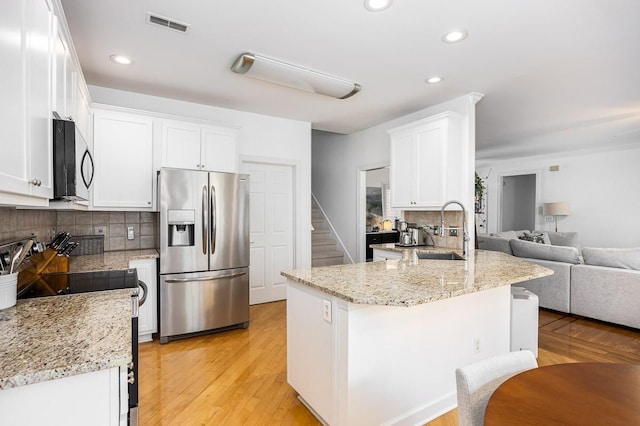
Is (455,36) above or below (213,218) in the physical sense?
above

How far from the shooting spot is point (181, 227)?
3307 mm

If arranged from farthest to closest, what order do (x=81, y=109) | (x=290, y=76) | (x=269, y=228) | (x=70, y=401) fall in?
(x=269, y=228)
(x=290, y=76)
(x=81, y=109)
(x=70, y=401)

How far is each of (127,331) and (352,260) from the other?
453 cm

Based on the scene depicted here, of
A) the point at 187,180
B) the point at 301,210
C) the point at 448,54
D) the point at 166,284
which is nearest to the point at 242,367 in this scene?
the point at 166,284

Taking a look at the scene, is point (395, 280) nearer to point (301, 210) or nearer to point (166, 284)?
point (166, 284)

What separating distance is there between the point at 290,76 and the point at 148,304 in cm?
258

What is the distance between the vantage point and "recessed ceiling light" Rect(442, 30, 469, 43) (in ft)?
7.63

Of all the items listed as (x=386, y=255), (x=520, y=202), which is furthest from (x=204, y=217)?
(x=520, y=202)

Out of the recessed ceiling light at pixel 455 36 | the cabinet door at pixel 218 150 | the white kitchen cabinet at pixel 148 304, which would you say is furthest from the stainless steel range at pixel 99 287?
the recessed ceiling light at pixel 455 36

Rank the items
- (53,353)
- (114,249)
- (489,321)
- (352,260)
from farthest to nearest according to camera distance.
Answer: (352,260) < (114,249) < (489,321) < (53,353)

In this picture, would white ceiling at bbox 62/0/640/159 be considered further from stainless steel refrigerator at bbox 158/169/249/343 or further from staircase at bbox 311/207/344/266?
staircase at bbox 311/207/344/266

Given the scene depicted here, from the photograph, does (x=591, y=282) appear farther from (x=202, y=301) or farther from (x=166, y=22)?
(x=166, y=22)

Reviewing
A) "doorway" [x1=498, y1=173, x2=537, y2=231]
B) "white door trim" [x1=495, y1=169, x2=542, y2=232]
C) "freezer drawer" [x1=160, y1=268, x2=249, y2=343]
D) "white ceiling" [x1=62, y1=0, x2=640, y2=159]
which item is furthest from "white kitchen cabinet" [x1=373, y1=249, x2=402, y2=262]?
"doorway" [x1=498, y1=173, x2=537, y2=231]

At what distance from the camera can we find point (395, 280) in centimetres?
191
